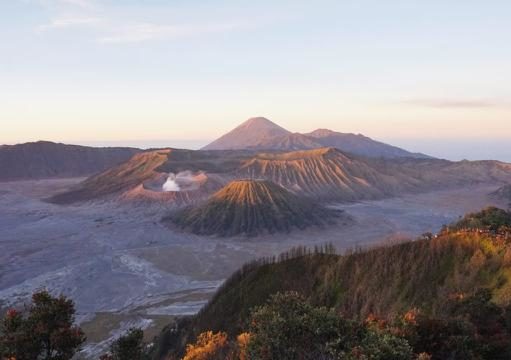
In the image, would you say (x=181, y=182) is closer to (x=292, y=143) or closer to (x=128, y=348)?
(x=128, y=348)

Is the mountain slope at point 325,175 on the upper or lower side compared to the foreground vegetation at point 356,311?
upper

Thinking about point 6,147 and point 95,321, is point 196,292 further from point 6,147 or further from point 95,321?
point 6,147

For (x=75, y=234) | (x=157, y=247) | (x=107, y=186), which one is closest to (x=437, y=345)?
(x=157, y=247)

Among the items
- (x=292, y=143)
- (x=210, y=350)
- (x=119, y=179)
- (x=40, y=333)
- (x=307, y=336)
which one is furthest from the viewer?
(x=292, y=143)

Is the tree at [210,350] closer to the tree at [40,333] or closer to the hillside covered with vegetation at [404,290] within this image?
the hillside covered with vegetation at [404,290]

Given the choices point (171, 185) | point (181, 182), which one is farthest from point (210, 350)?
point (181, 182)

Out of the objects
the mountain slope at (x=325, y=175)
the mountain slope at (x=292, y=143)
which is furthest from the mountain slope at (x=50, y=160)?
the mountain slope at (x=292, y=143)
